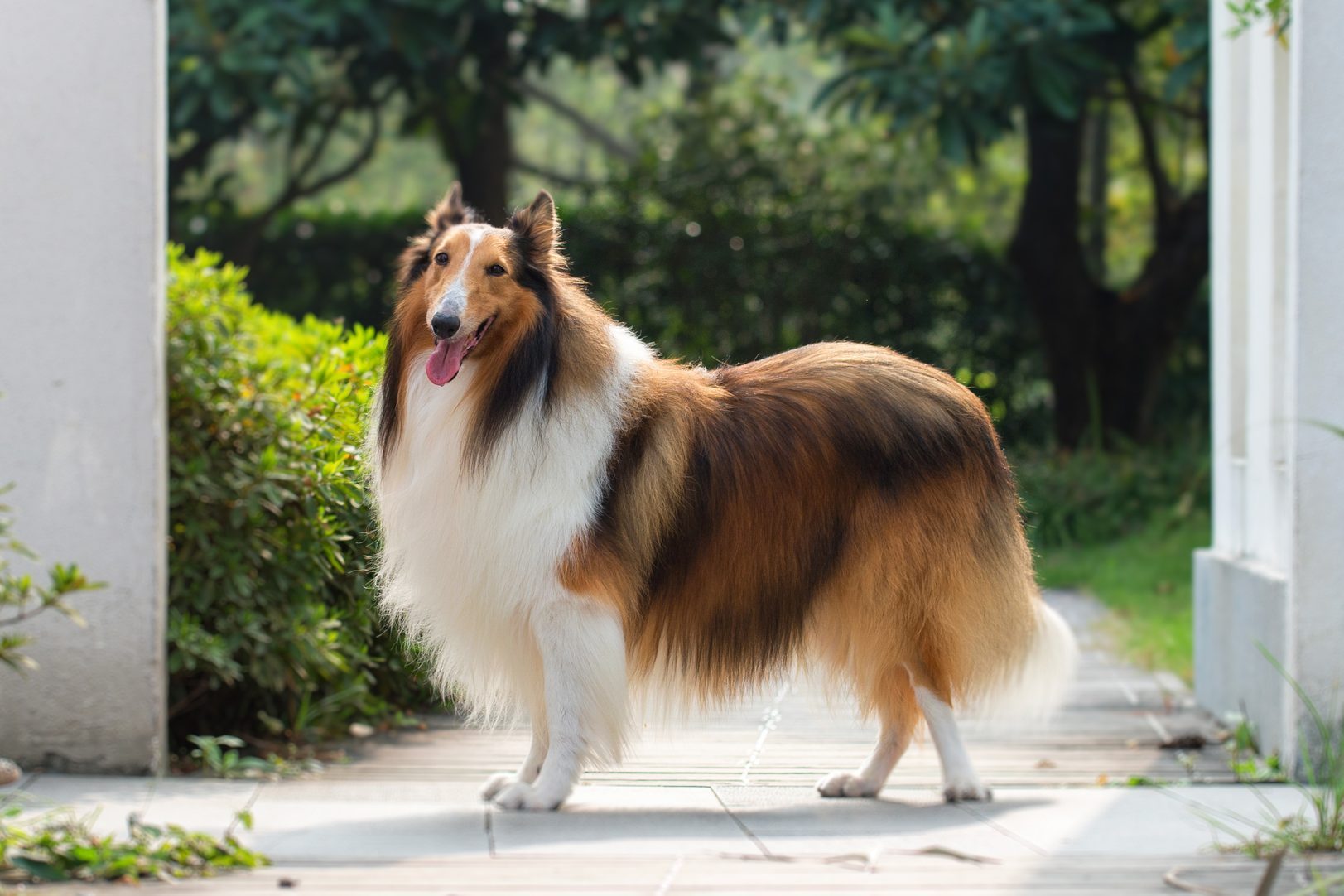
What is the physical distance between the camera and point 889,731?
15.6ft

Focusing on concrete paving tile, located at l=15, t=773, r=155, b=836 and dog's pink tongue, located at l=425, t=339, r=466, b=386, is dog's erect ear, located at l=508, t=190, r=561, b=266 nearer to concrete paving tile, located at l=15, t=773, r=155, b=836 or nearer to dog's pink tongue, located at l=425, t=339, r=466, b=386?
dog's pink tongue, located at l=425, t=339, r=466, b=386

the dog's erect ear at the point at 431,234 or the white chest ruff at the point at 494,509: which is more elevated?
the dog's erect ear at the point at 431,234

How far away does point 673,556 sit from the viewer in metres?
4.49

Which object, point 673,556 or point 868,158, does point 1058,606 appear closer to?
point 673,556

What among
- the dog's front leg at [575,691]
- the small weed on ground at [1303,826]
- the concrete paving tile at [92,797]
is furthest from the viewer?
the dog's front leg at [575,691]

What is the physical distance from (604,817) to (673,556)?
2.58 ft

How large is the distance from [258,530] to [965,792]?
2.51 m

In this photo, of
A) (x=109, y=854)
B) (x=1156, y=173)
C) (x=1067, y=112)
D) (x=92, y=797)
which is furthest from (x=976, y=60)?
(x=109, y=854)

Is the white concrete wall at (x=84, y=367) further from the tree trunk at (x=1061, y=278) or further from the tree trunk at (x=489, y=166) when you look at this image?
the tree trunk at (x=1061, y=278)

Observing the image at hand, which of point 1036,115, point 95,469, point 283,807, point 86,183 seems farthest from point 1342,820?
point 1036,115

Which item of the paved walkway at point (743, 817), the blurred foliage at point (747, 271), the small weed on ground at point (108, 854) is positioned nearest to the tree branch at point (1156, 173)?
the blurred foliage at point (747, 271)

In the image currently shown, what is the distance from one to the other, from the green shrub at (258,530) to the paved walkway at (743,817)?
0.38 meters

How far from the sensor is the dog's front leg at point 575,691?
427cm

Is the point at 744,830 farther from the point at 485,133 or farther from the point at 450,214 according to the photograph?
the point at 485,133
